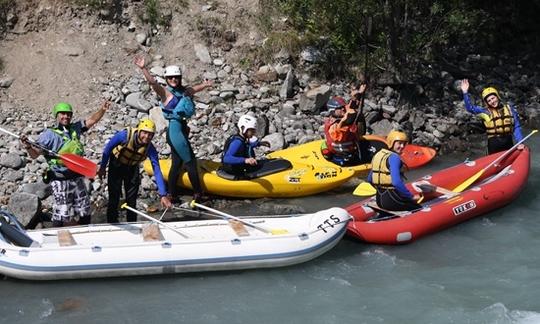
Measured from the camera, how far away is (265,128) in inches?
380

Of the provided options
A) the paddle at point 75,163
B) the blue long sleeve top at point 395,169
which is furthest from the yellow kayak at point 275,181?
the paddle at point 75,163

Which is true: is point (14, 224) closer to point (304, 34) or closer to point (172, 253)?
point (172, 253)

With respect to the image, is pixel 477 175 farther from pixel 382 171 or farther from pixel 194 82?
pixel 194 82

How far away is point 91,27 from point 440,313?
789cm

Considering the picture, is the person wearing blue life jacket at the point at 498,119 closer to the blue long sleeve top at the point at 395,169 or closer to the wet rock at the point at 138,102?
the blue long sleeve top at the point at 395,169

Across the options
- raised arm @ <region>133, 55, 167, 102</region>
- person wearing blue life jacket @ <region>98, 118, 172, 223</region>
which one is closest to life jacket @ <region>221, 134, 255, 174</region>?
raised arm @ <region>133, 55, 167, 102</region>

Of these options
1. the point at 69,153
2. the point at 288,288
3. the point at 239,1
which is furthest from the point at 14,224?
the point at 239,1

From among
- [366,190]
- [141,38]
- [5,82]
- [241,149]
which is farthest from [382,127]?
[5,82]

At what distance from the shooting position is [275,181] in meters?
8.18

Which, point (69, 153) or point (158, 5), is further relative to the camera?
point (158, 5)

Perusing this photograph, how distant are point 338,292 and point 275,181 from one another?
2.37 meters

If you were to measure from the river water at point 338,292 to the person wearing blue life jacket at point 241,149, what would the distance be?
1.69 m

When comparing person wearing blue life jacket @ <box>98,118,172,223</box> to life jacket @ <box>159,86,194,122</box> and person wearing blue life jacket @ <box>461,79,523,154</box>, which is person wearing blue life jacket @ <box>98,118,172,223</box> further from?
person wearing blue life jacket @ <box>461,79,523,154</box>

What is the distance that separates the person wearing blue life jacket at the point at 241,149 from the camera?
7684mm
